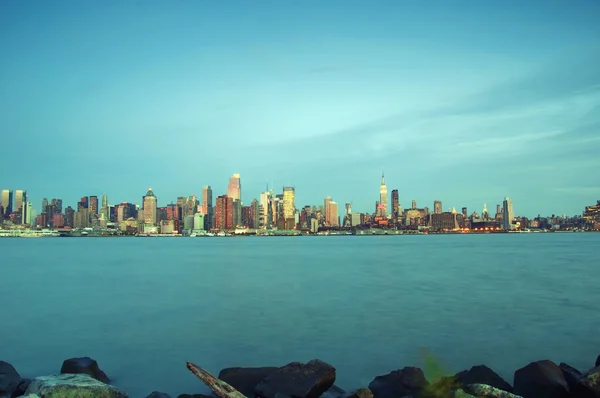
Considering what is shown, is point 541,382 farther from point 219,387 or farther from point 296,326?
point 296,326

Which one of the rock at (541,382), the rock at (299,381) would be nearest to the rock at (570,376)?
the rock at (541,382)

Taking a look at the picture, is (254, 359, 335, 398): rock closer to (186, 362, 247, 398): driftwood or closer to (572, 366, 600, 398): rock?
(186, 362, 247, 398): driftwood

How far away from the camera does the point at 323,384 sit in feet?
37.7

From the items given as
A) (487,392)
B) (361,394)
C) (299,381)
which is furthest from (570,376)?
(299,381)

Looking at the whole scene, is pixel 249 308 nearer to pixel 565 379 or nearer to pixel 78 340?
pixel 78 340

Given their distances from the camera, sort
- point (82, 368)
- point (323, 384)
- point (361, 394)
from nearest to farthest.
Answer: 1. point (361, 394)
2. point (323, 384)
3. point (82, 368)

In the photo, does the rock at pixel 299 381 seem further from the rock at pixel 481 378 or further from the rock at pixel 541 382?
the rock at pixel 541 382

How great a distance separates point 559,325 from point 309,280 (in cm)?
2374

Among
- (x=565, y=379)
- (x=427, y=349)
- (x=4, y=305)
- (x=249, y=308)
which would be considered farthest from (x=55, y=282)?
(x=565, y=379)

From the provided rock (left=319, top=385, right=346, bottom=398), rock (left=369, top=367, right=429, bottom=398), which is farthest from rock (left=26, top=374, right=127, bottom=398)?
rock (left=369, top=367, right=429, bottom=398)

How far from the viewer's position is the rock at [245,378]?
468 inches

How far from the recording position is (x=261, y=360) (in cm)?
1605

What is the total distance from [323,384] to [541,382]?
505 cm

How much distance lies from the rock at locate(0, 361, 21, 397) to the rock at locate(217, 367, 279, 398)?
5.12 m
